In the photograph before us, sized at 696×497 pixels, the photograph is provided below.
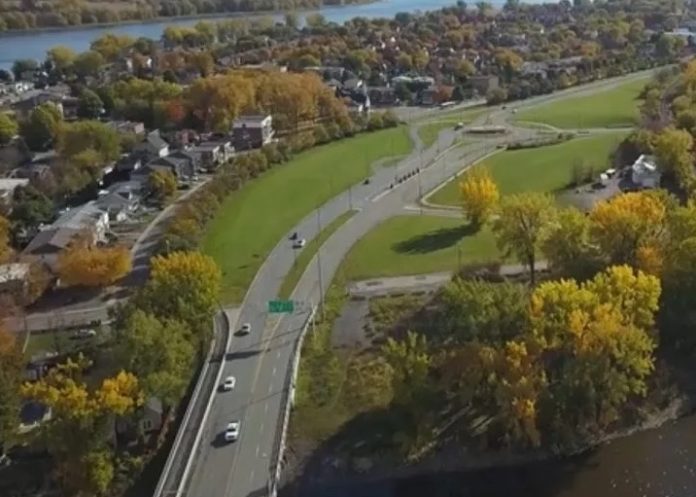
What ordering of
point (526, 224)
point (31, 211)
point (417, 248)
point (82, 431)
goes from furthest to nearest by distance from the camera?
point (31, 211) < point (417, 248) < point (526, 224) < point (82, 431)

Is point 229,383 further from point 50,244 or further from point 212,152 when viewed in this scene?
point 212,152

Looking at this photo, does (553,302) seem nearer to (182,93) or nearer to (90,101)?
(182,93)

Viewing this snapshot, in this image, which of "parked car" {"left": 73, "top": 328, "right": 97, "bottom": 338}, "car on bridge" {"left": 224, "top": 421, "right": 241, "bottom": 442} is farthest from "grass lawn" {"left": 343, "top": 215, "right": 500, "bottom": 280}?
"car on bridge" {"left": 224, "top": 421, "right": 241, "bottom": 442}

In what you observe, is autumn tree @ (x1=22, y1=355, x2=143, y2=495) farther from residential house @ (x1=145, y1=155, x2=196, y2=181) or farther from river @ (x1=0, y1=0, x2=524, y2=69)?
river @ (x1=0, y1=0, x2=524, y2=69)

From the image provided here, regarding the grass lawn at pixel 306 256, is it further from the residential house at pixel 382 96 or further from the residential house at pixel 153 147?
the residential house at pixel 382 96

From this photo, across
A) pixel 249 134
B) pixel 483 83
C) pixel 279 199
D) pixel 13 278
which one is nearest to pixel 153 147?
pixel 249 134

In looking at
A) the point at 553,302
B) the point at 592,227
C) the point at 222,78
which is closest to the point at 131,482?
the point at 553,302

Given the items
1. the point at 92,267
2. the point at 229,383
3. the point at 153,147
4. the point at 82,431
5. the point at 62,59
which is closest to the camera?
the point at 82,431
